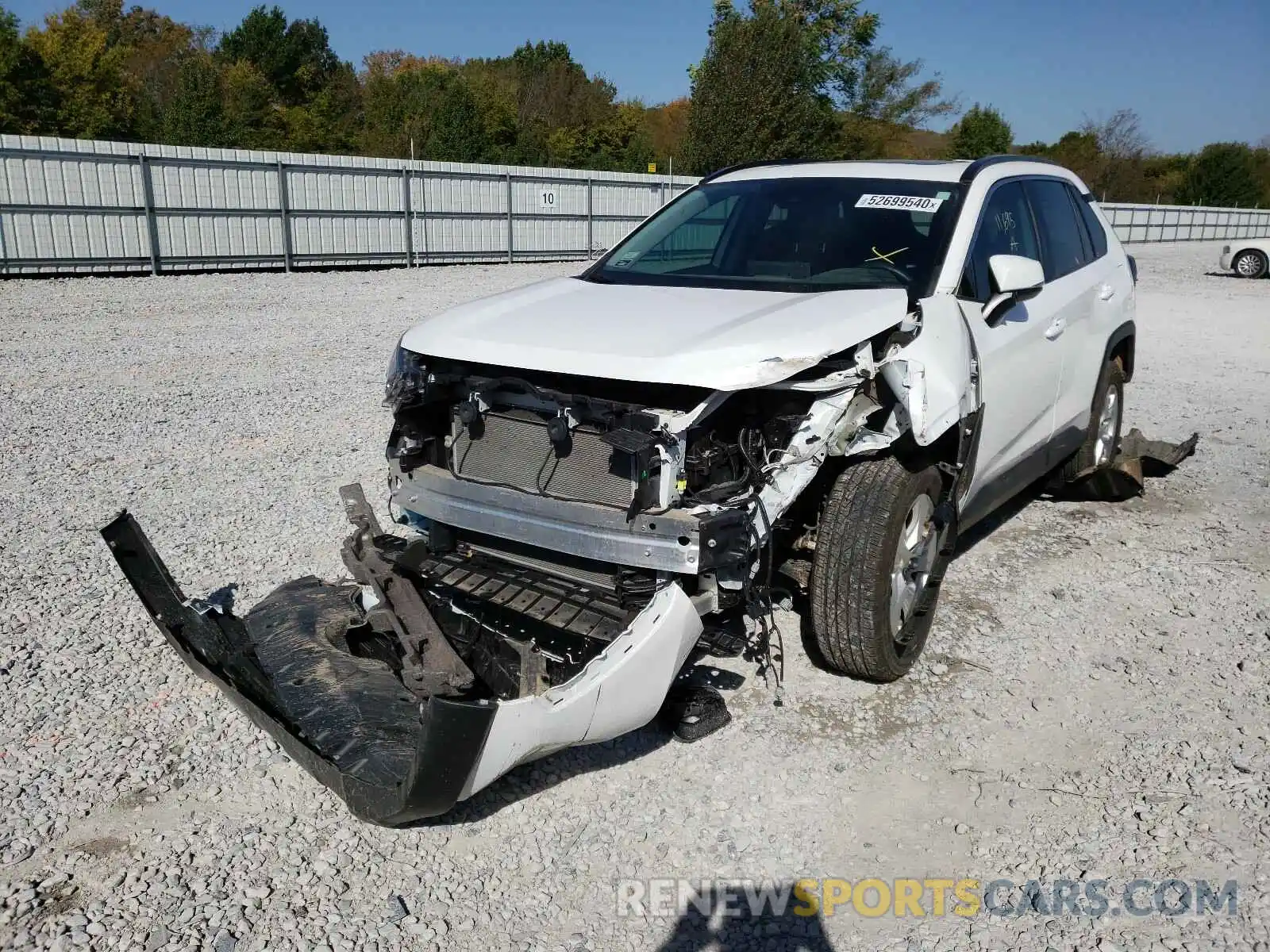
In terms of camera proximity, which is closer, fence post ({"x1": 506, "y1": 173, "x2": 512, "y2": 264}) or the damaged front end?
the damaged front end

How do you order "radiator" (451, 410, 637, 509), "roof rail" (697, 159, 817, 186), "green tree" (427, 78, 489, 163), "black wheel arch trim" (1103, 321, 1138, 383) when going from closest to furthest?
"radiator" (451, 410, 637, 509) → "roof rail" (697, 159, 817, 186) → "black wheel arch trim" (1103, 321, 1138, 383) → "green tree" (427, 78, 489, 163)

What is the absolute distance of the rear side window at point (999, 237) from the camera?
4.48 metres

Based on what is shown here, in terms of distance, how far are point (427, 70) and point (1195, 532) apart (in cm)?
5864

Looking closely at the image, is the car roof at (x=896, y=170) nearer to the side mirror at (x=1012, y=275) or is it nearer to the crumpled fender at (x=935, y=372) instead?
the side mirror at (x=1012, y=275)

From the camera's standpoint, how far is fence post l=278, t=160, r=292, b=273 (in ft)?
66.0

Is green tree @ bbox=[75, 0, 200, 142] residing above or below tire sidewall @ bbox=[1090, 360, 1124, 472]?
above

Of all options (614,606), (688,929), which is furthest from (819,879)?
(614,606)

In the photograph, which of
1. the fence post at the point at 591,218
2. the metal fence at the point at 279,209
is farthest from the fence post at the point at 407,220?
the fence post at the point at 591,218

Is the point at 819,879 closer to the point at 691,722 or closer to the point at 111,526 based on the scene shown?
the point at 691,722

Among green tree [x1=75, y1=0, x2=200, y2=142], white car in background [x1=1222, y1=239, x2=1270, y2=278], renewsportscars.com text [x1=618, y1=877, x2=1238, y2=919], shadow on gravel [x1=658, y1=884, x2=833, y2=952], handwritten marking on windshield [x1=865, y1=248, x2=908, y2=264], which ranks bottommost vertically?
shadow on gravel [x1=658, y1=884, x2=833, y2=952]

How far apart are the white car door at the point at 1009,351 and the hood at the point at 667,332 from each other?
1.94ft

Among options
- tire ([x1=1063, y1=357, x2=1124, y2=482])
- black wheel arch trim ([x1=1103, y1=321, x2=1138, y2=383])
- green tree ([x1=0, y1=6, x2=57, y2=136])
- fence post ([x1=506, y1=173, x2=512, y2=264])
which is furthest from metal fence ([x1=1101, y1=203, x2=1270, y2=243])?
green tree ([x1=0, y1=6, x2=57, y2=136])

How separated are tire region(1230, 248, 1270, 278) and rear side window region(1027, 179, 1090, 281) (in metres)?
22.5

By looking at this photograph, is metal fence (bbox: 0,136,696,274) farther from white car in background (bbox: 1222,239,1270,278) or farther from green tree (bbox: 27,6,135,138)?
green tree (bbox: 27,6,135,138)
